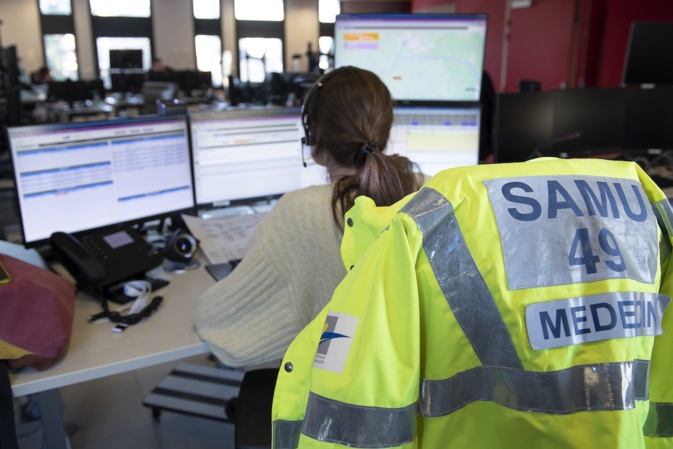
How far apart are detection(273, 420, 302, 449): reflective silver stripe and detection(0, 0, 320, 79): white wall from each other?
1051 cm

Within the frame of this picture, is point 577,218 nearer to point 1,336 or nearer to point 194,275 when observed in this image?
point 1,336

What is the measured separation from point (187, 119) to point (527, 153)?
1.42 metres

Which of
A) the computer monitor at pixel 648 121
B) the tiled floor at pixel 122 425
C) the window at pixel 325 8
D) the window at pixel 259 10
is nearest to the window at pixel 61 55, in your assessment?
the window at pixel 259 10

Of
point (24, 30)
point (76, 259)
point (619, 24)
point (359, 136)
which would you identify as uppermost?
point (24, 30)

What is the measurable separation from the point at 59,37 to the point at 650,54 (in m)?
11.1

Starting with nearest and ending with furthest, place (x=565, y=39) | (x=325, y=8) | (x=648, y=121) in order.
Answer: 1. (x=648, y=121)
2. (x=565, y=39)
3. (x=325, y=8)

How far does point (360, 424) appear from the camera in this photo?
0.62 meters

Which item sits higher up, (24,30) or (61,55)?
(24,30)

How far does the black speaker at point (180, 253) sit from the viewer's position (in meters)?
1.68

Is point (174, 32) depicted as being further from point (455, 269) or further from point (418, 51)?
point (455, 269)

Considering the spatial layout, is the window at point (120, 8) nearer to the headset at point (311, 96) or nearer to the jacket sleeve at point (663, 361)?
the headset at point (311, 96)

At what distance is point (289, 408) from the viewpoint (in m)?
0.71

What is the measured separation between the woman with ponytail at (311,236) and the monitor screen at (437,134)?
2.86ft

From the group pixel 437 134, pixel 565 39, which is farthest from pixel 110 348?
pixel 565 39
